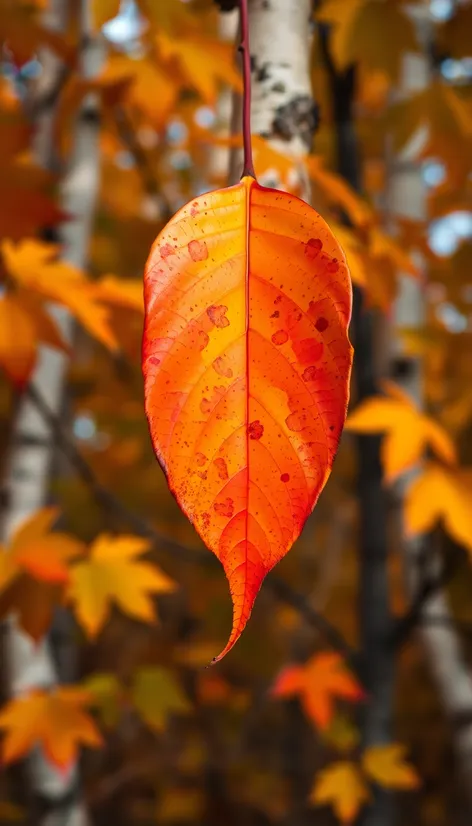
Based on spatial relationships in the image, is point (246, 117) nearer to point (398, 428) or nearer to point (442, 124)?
→ point (398, 428)

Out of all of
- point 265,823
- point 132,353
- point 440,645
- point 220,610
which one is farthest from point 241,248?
point 265,823

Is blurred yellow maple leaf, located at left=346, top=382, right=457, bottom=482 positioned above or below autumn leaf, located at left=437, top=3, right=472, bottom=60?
below

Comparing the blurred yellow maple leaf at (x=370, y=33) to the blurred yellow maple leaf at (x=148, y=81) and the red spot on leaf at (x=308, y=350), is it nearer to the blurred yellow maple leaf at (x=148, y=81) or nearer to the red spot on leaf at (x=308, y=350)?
the blurred yellow maple leaf at (x=148, y=81)

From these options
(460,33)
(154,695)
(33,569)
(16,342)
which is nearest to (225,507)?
(16,342)

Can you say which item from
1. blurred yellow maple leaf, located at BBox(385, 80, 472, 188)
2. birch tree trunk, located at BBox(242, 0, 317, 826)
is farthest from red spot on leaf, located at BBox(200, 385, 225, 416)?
blurred yellow maple leaf, located at BBox(385, 80, 472, 188)

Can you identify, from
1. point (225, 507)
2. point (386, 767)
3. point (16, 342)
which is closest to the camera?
point (225, 507)

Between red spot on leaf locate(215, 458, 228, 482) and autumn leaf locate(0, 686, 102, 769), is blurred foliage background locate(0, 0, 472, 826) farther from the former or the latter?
red spot on leaf locate(215, 458, 228, 482)
